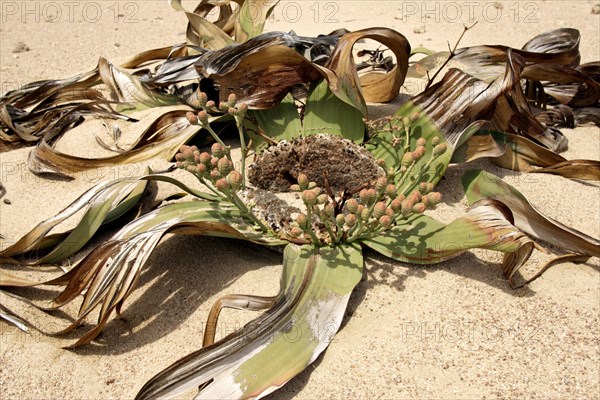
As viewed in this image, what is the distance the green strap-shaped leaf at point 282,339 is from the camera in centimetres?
88

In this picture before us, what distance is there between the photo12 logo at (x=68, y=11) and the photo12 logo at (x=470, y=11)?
1573mm

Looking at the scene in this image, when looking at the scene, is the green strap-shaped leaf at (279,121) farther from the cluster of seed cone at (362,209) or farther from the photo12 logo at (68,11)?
the photo12 logo at (68,11)

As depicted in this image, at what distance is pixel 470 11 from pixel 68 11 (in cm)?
235

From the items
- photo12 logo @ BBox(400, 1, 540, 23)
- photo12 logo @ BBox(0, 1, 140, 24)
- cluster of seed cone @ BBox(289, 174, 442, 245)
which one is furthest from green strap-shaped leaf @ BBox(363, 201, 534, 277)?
photo12 logo @ BBox(0, 1, 140, 24)

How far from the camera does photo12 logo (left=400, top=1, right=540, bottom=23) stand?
290 cm

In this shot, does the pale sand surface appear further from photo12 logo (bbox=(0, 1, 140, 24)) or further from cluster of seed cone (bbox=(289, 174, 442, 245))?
photo12 logo (bbox=(0, 1, 140, 24))

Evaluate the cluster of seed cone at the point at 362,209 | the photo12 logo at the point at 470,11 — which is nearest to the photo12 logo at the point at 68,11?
the photo12 logo at the point at 470,11

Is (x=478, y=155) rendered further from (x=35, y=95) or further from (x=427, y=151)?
(x=35, y=95)

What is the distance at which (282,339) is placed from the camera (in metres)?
0.96

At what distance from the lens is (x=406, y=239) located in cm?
116

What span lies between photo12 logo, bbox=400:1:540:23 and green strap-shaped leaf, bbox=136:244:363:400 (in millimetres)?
2141

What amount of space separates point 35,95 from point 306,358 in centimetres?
153

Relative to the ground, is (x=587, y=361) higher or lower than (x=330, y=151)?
lower

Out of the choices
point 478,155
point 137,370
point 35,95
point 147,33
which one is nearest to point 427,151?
point 478,155
